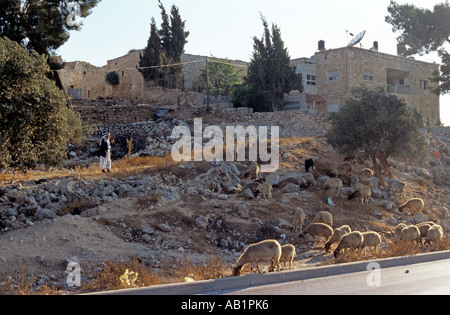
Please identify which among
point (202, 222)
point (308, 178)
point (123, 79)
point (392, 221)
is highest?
point (123, 79)

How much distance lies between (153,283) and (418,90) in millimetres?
41575

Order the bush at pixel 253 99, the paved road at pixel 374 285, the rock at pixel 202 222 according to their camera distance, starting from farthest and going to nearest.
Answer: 1. the bush at pixel 253 99
2. the rock at pixel 202 222
3. the paved road at pixel 374 285

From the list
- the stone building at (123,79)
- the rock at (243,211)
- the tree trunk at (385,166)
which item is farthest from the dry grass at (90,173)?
the stone building at (123,79)

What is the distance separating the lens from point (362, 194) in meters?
18.6

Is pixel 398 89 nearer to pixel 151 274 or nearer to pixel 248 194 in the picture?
pixel 248 194

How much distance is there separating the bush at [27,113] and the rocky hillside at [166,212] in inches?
45.0

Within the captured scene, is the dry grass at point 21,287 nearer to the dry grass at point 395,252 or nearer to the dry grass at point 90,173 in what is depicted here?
the dry grass at point 395,252

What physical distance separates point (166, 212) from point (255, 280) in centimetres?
561

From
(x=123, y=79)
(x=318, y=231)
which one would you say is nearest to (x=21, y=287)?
(x=318, y=231)

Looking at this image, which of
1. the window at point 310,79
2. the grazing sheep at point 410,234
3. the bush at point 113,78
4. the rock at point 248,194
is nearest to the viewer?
the grazing sheep at point 410,234

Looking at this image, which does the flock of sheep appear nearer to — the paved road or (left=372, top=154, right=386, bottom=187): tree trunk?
the paved road

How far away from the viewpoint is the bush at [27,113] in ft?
47.2

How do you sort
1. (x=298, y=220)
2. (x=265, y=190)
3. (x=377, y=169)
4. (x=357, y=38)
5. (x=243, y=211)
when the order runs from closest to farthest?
(x=298, y=220) < (x=243, y=211) < (x=265, y=190) < (x=377, y=169) < (x=357, y=38)

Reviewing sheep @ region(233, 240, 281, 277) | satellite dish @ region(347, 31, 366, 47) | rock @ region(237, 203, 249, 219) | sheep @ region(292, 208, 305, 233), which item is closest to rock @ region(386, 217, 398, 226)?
sheep @ region(292, 208, 305, 233)
